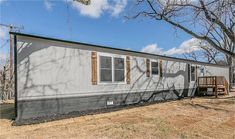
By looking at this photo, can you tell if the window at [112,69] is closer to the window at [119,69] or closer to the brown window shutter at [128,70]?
the window at [119,69]

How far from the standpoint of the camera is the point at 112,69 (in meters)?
10.3

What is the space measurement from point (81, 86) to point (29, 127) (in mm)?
2790

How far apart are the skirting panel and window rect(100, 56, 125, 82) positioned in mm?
685

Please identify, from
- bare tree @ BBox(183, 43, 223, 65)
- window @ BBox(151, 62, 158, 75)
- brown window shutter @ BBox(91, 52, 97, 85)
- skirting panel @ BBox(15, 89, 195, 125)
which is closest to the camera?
skirting panel @ BBox(15, 89, 195, 125)

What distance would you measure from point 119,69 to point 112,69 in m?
0.44

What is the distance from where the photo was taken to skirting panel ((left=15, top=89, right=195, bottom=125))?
7625 millimetres

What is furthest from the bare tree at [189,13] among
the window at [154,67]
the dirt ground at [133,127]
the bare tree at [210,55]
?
the bare tree at [210,55]

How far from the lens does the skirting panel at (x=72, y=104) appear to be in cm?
762

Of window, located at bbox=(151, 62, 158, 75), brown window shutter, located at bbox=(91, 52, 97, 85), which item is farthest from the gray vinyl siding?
window, located at bbox=(151, 62, 158, 75)

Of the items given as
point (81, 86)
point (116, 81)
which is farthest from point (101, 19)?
point (81, 86)

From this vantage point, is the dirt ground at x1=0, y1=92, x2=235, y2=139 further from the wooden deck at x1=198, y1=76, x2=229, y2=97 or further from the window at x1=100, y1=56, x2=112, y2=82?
the wooden deck at x1=198, y1=76, x2=229, y2=97

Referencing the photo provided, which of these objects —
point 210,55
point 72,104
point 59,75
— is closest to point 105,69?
point 72,104

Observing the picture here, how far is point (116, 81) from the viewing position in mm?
10523

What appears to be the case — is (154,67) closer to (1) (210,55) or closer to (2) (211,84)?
(2) (211,84)
